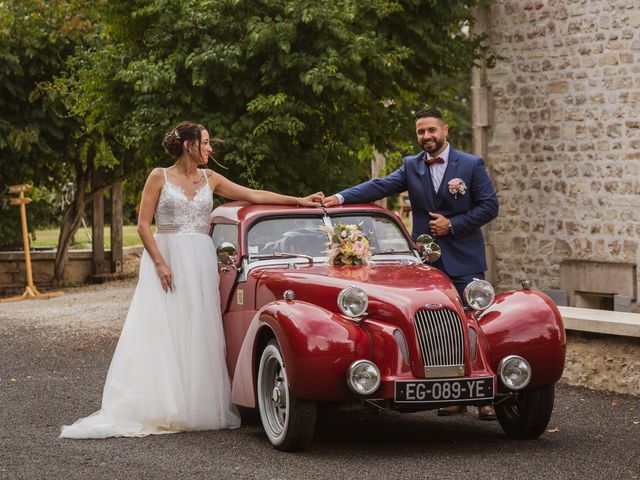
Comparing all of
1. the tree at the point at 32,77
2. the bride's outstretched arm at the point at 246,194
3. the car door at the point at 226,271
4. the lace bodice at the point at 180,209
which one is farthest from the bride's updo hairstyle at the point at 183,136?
the tree at the point at 32,77

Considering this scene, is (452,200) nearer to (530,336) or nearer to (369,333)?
(530,336)

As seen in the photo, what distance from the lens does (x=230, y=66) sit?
12.2 metres

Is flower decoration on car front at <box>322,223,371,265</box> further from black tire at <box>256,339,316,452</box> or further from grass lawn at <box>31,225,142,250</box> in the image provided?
grass lawn at <box>31,225,142,250</box>

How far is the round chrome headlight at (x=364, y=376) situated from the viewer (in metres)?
6.43

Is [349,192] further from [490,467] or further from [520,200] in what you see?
[520,200]

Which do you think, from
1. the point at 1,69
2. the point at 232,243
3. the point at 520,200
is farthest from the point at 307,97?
the point at 1,69

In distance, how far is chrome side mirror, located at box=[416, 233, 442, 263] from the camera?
7699mm

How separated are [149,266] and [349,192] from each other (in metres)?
1.47

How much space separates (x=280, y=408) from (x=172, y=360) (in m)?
1.19

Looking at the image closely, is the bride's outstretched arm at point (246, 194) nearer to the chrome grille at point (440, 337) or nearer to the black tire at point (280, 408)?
the black tire at point (280, 408)

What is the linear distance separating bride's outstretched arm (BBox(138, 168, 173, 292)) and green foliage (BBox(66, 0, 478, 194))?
4191 millimetres

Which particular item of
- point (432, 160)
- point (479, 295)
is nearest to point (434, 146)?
point (432, 160)

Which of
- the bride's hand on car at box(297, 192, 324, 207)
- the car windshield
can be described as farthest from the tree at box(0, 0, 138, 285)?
the car windshield

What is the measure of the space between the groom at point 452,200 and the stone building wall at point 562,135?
674 cm
